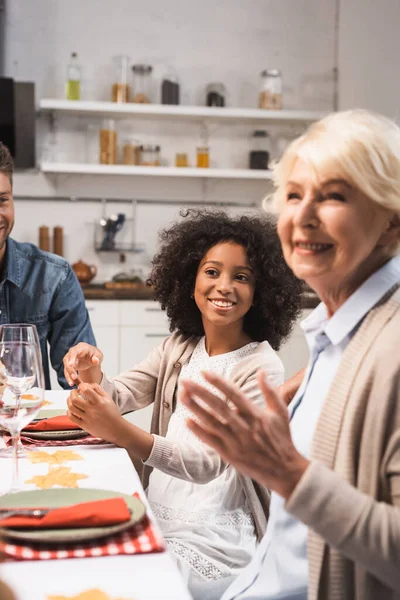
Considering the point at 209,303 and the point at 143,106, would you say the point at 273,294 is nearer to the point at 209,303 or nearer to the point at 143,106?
the point at 209,303

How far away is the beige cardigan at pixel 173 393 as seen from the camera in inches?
58.3

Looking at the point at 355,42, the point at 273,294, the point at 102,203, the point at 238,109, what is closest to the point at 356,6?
the point at 355,42

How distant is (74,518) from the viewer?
928 mm

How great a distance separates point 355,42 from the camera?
4.72 meters

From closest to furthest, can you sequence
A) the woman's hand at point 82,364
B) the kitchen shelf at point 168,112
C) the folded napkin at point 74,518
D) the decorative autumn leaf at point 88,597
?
the decorative autumn leaf at point 88,597 → the folded napkin at point 74,518 → the woman's hand at point 82,364 → the kitchen shelf at point 168,112

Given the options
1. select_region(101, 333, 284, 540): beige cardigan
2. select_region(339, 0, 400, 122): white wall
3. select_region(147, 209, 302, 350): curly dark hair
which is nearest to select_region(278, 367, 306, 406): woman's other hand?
select_region(101, 333, 284, 540): beige cardigan

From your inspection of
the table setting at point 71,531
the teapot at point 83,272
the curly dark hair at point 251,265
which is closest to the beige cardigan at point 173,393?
the curly dark hair at point 251,265

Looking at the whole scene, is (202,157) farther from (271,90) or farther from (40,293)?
(40,293)

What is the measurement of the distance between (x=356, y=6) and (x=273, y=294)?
11.6 feet

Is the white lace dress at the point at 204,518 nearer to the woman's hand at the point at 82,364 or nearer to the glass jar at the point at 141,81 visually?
the woman's hand at the point at 82,364

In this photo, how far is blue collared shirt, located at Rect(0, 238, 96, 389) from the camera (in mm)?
2375

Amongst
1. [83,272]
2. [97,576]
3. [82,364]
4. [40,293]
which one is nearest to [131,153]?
[83,272]

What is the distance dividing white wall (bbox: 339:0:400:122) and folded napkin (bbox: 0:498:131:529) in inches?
136

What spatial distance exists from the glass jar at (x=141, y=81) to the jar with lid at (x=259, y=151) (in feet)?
2.45
